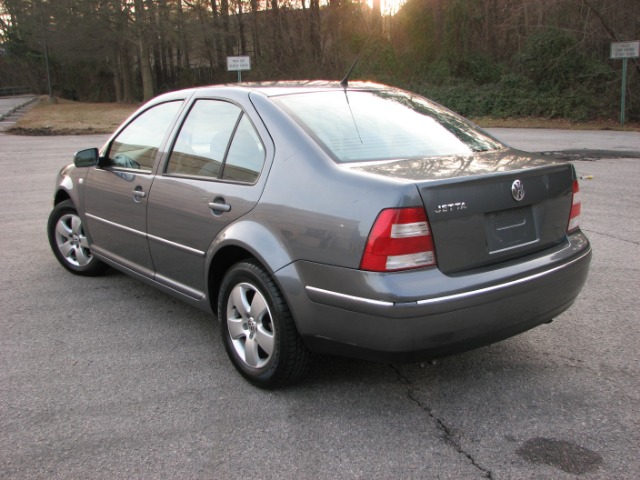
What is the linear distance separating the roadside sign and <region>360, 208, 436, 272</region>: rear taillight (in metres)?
22.1

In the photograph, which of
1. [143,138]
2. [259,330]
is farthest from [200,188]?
[143,138]

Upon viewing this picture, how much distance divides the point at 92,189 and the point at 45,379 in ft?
5.74

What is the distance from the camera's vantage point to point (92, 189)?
15.4ft

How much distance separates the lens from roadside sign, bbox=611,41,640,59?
68.9 ft

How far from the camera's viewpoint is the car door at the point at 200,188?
3.35 metres

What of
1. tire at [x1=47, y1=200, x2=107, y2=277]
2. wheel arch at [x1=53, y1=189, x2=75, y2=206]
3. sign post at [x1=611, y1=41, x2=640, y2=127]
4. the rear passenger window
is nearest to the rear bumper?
the rear passenger window

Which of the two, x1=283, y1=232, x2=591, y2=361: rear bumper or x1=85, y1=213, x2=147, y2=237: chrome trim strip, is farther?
x1=85, y1=213, x2=147, y2=237: chrome trim strip

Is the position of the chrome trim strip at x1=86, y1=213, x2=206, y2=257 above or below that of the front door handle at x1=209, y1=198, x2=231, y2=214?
below

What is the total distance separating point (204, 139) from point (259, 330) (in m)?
1.30

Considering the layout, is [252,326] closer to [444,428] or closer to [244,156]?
[244,156]

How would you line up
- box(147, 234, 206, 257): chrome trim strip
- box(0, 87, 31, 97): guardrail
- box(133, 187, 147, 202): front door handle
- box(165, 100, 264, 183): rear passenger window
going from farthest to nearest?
box(0, 87, 31, 97): guardrail, box(133, 187, 147, 202): front door handle, box(147, 234, 206, 257): chrome trim strip, box(165, 100, 264, 183): rear passenger window

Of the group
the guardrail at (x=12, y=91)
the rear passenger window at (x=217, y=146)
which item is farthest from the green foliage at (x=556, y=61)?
the guardrail at (x=12, y=91)

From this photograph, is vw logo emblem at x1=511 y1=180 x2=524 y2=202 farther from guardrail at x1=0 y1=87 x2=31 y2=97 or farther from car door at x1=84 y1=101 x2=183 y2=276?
guardrail at x1=0 y1=87 x2=31 y2=97

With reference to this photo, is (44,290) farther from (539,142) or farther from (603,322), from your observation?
(539,142)
